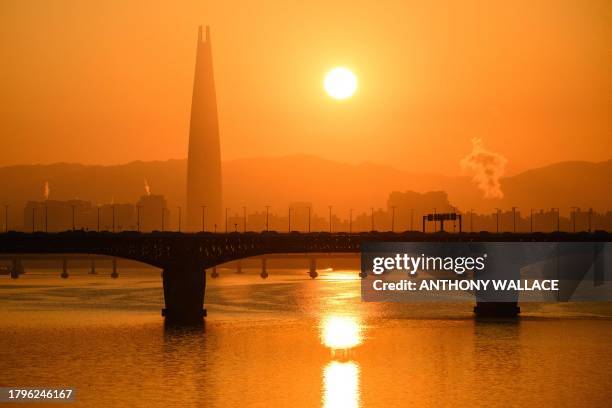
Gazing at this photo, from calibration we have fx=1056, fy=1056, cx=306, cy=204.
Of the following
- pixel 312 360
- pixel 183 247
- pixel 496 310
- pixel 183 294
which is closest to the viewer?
pixel 312 360

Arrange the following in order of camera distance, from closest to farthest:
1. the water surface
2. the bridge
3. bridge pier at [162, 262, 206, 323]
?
the water surface → bridge pier at [162, 262, 206, 323] → the bridge

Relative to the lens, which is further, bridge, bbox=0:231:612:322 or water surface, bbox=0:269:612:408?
bridge, bbox=0:231:612:322

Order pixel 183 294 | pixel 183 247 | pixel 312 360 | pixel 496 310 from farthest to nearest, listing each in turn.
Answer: pixel 496 310, pixel 183 247, pixel 183 294, pixel 312 360

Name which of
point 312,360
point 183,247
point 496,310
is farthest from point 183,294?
point 496,310

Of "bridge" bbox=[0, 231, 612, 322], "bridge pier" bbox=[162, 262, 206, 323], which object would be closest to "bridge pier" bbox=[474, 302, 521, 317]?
"bridge" bbox=[0, 231, 612, 322]

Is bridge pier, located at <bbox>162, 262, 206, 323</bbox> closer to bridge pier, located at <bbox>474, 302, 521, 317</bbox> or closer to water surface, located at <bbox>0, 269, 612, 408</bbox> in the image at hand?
water surface, located at <bbox>0, 269, 612, 408</bbox>

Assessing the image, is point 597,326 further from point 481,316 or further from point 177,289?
point 177,289


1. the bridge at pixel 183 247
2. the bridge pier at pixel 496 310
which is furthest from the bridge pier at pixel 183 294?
the bridge pier at pixel 496 310

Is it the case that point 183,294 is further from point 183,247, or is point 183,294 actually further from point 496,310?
point 496,310
